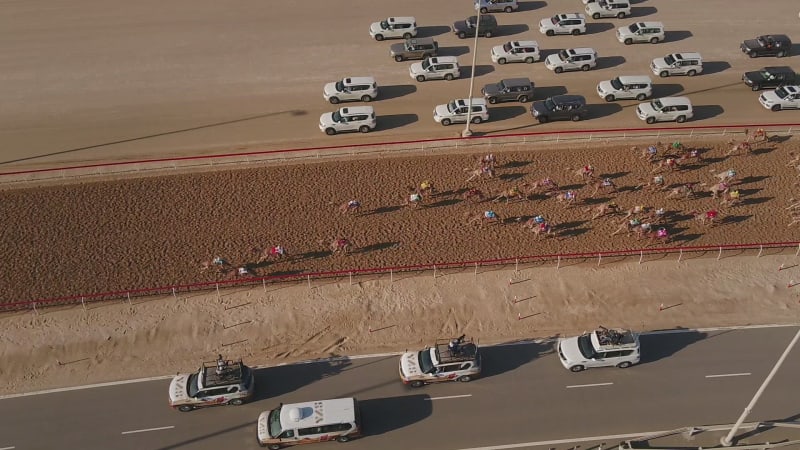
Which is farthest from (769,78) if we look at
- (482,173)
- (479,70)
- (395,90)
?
(395,90)

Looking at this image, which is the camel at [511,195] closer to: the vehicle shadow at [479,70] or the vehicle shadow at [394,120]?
the vehicle shadow at [394,120]

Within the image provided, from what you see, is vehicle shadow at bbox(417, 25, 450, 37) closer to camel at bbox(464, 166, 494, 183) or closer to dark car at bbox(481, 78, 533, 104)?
dark car at bbox(481, 78, 533, 104)

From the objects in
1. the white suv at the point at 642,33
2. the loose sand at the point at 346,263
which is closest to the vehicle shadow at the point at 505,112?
the loose sand at the point at 346,263

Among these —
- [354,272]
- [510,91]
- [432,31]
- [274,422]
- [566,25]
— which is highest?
[432,31]

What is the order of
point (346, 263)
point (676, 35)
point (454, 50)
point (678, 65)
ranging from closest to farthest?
point (346, 263) < point (678, 65) < point (454, 50) < point (676, 35)

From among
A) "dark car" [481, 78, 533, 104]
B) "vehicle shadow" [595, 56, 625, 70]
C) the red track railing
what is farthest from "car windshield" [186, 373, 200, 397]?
"vehicle shadow" [595, 56, 625, 70]

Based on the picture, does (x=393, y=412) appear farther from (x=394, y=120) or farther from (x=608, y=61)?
(x=608, y=61)
